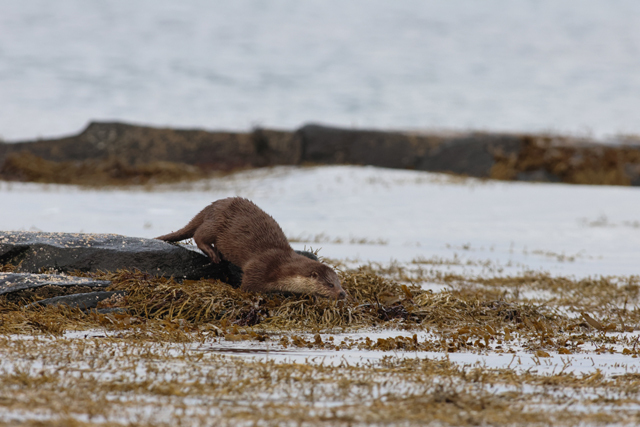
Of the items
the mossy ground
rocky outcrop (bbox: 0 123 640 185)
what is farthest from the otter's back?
rocky outcrop (bbox: 0 123 640 185)

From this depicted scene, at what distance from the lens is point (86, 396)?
2.89 m

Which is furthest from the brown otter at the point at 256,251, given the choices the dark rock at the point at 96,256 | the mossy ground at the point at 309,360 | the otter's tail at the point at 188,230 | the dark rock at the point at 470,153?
the dark rock at the point at 470,153

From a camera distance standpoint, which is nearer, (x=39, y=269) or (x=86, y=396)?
(x=86, y=396)

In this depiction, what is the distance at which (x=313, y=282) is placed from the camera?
5.46m

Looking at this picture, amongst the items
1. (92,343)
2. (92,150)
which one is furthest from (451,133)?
(92,343)

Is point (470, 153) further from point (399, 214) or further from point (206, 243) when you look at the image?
point (206, 243)

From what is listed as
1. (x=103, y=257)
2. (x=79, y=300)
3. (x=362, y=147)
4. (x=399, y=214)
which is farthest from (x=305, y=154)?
(x=79, y=300)

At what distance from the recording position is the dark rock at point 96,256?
598 cm

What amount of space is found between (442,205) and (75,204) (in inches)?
316

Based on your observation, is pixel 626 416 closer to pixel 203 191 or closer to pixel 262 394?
pixel 262 394

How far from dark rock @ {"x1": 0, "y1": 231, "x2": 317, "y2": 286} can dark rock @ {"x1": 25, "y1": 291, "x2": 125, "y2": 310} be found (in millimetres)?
657

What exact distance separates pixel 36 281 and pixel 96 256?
2.33ft

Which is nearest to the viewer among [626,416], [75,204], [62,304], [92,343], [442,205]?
[626,416]

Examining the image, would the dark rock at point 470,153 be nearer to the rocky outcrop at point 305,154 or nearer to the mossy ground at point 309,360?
the rocky outcrop at point 305,154
